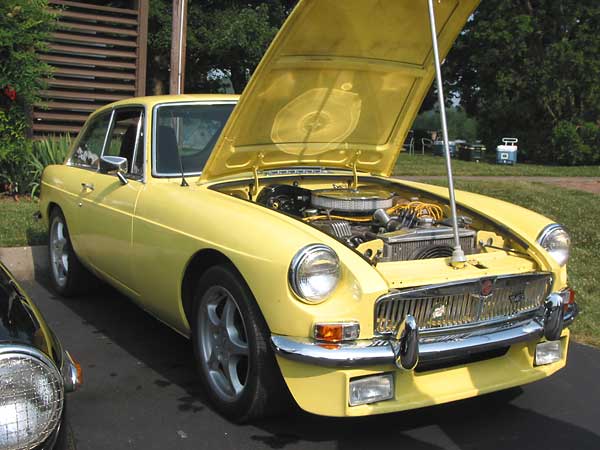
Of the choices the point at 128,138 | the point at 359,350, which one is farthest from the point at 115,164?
the point at 359,350

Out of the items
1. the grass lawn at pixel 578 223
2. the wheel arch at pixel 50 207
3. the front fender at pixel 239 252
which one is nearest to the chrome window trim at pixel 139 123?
the front fender at pixel 239 252

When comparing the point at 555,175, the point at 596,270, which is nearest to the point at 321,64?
the point at 596,270

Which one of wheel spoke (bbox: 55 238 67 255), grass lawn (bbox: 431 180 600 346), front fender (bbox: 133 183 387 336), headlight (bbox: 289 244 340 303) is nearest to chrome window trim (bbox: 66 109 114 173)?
wheel spoke (bbox: 55 238 67 255)

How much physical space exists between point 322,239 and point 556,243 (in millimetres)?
1390

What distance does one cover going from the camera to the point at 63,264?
555 centimetres

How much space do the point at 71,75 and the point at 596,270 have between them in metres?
8.55

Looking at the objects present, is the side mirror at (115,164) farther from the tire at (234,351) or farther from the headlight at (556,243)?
the headlight at (556,243)

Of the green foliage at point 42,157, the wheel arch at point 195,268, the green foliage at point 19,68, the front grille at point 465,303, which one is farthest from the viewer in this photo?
the green foliage at point 42,157

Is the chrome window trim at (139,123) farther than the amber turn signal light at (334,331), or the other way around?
the chrome window trim at (139,123)

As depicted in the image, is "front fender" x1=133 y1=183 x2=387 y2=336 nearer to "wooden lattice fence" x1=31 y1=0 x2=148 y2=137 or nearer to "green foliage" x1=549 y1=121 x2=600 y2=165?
"wooden lattice fence" x1=31 y1=0 x2=148 y2=137

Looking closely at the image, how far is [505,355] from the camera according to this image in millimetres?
3416

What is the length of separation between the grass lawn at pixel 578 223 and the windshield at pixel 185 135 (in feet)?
9.31

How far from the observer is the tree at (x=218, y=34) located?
16.4 metres


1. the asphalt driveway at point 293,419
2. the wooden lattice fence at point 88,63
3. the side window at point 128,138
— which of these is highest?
the wooden lattice fence at point 88,63
